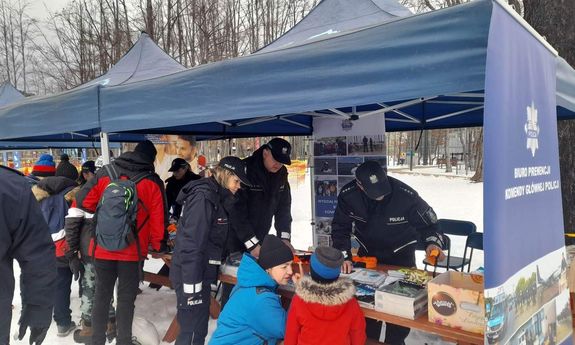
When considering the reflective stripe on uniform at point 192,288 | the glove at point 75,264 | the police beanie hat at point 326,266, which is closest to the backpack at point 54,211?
the glove at point 75,264

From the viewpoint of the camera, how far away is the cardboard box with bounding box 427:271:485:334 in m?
1.89

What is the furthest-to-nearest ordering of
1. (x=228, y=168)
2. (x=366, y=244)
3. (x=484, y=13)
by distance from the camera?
(x=366, y=244)
(x=228, y=168)
(x=484, y=13)

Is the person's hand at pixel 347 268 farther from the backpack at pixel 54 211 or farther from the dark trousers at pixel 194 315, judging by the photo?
the backpack at pixel 54 211

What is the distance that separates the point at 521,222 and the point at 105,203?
8.69 feet

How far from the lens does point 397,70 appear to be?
190 centimetres

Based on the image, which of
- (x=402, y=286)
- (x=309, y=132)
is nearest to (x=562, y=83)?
(x=402, y=286)

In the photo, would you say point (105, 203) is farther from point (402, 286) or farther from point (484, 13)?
point (484, 13)

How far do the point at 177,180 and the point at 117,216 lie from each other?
7.80 ft

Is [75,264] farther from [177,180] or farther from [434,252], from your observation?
[434,252]

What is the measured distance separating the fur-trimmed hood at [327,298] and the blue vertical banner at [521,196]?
0.67 metres

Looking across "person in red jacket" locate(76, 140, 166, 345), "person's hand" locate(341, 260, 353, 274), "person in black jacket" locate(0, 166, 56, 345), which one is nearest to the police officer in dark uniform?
"person's hand" locate(341, 260, 353, 274)

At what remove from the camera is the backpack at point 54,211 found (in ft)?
12.2

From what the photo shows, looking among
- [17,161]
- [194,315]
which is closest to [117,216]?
[194,315]

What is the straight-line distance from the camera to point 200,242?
2713 millimetres
